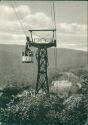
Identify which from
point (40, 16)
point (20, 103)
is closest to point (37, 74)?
point (20, 103)

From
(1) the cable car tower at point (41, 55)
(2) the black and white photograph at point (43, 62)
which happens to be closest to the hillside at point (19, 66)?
(2) the black and white photograph at point (43, 62)

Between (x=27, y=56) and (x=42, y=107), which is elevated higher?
(x=27, y=56)

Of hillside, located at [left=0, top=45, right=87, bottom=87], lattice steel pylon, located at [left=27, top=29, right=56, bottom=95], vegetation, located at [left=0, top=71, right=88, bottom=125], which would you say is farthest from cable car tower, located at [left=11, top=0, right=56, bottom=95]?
vegetation, located at [left=0, top=71, right=88, bottom=125]

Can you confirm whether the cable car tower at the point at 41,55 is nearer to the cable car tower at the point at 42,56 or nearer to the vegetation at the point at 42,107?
the cable car tower at the point at 42,56

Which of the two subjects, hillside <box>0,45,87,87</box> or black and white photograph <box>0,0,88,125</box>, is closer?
black and white photograph <box>0,0,88,125</box>

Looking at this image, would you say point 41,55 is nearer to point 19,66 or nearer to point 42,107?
point 19,66

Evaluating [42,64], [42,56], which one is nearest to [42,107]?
[42,64]

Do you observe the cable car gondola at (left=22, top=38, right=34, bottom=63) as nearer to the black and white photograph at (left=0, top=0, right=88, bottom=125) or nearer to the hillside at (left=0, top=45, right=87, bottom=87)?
the black and white photograph at (left=0, top=0, right=88, bottom=125)

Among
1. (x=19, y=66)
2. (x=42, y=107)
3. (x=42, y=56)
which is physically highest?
(x=42, y=56)
